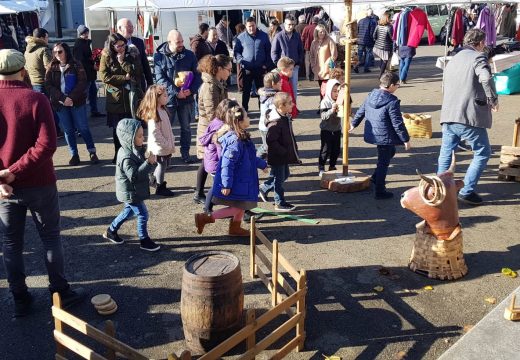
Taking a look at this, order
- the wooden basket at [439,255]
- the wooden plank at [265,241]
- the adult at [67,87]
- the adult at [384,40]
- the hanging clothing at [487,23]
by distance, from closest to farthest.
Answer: the wooden plank at [265,241] → the wooden basket at [439,255] → the adult at [67,87] → the adult at [384,40] → the hanging clothing at [487,23]

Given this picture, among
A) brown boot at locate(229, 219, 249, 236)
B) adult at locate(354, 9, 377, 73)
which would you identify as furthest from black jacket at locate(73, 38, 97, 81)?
adult at locate(354, 9, 377, 73)

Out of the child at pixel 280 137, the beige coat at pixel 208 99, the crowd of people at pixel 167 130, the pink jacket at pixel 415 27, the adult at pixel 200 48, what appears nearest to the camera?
the crowd of people at pixel 167 130

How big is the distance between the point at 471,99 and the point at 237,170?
9.90 ft

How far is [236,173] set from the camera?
6.01m

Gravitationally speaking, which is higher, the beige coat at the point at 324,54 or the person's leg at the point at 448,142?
the beige coat at the point at 324,54

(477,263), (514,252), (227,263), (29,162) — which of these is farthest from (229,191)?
(514,252)

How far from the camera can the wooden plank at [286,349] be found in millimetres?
4066

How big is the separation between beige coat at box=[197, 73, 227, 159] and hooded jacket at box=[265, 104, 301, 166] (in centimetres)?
108

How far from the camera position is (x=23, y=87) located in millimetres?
4418

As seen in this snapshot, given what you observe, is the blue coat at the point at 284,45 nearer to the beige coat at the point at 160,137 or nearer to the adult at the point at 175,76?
the adult at the point at 175,76

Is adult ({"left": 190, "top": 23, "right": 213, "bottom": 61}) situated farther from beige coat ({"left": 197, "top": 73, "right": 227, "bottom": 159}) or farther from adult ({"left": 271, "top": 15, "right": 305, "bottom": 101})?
beige coat ({"left": 197, "top": 73, "right": 227, "bottom": 159})

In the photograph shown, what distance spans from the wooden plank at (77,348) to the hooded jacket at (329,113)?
200 inches

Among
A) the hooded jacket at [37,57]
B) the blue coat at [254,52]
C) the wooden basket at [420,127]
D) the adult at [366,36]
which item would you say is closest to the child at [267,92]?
the wooden basket at [420,127]

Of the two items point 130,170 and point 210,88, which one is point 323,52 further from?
point 130,170
